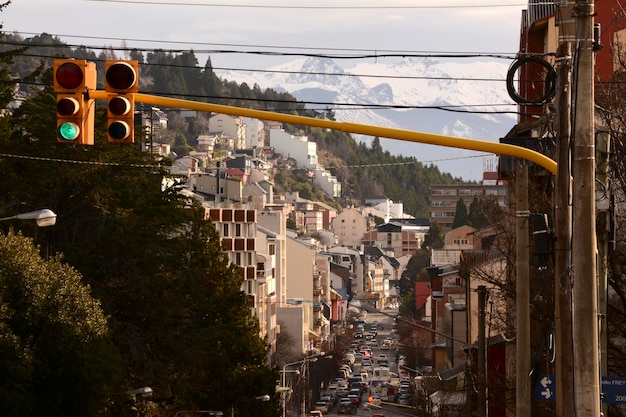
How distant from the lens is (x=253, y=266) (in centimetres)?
11081

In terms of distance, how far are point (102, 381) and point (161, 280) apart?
14754mm

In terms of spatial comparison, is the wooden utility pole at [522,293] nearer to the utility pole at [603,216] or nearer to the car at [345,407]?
the utility pole at [603,216]

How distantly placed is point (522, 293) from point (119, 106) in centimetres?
1377

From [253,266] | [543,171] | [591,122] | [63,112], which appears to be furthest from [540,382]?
[253,266]

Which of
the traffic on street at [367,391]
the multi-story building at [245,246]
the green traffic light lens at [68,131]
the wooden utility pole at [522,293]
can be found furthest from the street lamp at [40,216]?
the multi-story building at [245,246]

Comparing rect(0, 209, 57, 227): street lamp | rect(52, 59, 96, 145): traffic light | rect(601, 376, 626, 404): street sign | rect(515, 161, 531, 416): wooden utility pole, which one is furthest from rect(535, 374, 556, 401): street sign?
rect(52, 59, 96, 145): traffic light

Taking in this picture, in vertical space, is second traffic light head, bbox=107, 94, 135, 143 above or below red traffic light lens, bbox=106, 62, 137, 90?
below

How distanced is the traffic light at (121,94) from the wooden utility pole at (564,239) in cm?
599

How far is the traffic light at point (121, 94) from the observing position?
16.5 m

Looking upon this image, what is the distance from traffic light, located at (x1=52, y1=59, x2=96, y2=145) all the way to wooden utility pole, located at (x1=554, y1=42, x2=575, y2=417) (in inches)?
253

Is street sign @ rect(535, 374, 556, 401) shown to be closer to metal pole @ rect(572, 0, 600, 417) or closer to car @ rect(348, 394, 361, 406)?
metal pole @ rect(572, 0, 600, 417)

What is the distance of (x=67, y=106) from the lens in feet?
54.6

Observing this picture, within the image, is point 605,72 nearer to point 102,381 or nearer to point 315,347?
point 102,381

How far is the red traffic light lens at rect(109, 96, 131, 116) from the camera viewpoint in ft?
54.3
